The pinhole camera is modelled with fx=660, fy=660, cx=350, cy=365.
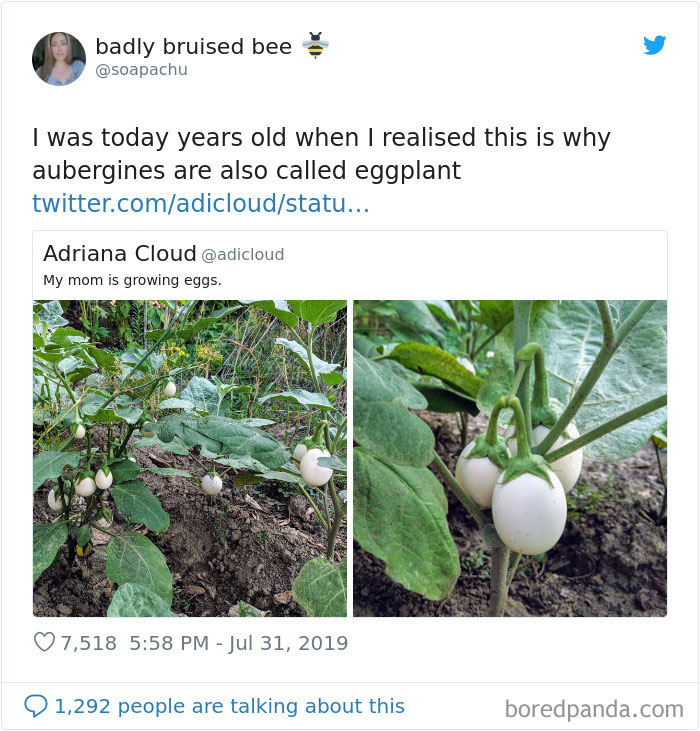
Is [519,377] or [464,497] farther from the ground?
[519,377]

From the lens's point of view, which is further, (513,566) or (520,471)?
(513,566)
